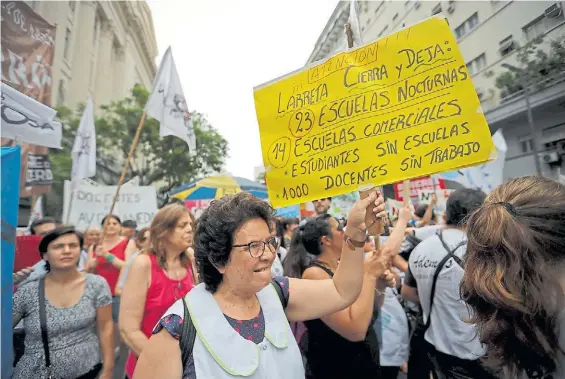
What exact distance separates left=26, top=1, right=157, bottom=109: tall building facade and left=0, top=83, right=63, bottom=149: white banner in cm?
1636

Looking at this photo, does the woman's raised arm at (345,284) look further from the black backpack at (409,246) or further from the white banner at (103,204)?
the white banner at (103,204)

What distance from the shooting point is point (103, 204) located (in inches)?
263

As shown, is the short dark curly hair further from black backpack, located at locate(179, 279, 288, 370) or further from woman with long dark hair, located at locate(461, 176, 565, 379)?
woman with long dark hair, located at locate(461, 176, 565, 379)

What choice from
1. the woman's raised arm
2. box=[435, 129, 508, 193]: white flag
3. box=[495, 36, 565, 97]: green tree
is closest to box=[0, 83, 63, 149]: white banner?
the woman's raised arm

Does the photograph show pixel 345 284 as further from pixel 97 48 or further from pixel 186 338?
pixel 97 48

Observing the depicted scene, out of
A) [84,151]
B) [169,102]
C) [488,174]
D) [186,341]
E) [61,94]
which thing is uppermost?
[61,94]

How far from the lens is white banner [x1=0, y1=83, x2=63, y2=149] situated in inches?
113

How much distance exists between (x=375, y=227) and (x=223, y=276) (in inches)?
30.4

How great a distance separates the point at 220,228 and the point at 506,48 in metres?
11.6

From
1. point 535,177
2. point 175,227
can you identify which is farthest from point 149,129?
point 535,177

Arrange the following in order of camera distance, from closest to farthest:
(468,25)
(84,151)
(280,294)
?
(280,294), (84,151), (468,25)

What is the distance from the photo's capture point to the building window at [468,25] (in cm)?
1606

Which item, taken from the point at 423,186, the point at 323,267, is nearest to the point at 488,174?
the point at 423,186

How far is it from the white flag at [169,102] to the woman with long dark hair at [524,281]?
5.06m
